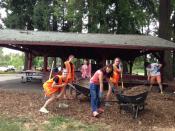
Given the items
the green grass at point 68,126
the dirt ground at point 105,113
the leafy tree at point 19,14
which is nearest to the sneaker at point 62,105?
the dirt ground at point 105,113

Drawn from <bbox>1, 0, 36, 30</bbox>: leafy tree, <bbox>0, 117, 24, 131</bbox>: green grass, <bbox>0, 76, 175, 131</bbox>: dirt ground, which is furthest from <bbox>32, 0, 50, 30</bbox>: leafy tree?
<bbox>0, 117, 24, 131</bbox>: green grass

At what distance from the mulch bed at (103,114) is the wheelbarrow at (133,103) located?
231 mm

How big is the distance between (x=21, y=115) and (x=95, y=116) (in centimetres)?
241

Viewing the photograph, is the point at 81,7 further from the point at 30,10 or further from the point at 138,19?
the point at 30,10

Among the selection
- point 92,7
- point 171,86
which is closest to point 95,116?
point 171,86

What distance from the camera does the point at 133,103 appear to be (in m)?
13.2

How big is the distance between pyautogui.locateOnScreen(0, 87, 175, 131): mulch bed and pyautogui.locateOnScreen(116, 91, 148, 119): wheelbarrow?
0.76 feet

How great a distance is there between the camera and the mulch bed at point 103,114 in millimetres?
12945

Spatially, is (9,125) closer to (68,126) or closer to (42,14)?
(68,126)

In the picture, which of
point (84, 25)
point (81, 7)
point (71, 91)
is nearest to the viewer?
point (71, 91)

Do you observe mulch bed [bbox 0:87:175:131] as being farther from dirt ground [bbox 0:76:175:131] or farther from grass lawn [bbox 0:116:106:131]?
grass lawn [bbox 0:116:106:131]

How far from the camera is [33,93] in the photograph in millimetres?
17609

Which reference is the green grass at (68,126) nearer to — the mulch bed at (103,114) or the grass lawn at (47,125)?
the grass lawn at (47,125)

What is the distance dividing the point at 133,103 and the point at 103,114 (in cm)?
118
